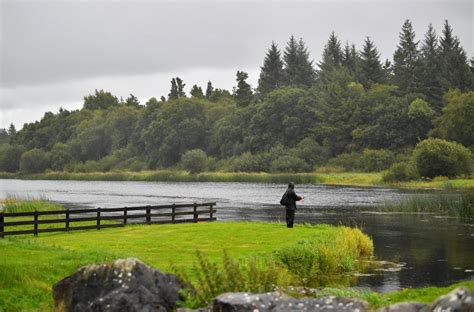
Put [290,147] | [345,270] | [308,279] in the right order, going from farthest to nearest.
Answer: [290,147], [345,270], [308,279]

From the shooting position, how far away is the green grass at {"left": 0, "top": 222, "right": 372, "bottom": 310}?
61.4 feet

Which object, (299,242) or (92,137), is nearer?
(299,242)

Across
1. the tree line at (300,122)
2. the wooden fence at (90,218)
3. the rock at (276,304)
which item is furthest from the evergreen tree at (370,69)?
the rock at (276,304)

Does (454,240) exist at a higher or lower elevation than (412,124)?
lower

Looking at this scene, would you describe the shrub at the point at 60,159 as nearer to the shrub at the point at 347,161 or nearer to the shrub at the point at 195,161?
the shrub at the point at 195,161

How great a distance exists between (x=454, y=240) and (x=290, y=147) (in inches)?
4071

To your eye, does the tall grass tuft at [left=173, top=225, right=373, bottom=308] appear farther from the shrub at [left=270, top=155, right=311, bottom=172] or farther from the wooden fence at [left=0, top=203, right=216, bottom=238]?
the shrub at [left=270, top=155, right=311, bottom=172]

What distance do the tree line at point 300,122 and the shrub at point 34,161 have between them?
0.26 meters

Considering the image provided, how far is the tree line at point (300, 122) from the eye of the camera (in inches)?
4678

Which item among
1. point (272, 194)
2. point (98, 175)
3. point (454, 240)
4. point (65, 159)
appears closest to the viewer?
point (454, 240)

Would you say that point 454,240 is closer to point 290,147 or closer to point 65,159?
point 290,147

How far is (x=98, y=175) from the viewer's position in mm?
148625

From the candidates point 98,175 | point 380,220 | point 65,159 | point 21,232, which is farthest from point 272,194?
point 65,159

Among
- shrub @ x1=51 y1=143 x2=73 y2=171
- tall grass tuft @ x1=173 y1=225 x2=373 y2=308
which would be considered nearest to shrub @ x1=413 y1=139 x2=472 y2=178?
tall grass tuft @ x1=173 y1=225 x2=373 y2=308
